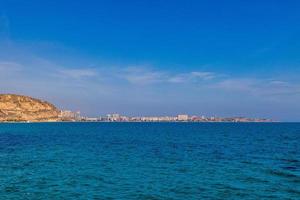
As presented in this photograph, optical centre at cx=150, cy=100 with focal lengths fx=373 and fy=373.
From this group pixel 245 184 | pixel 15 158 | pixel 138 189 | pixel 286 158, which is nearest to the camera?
pixel 138 189

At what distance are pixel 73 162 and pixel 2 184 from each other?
17.4m

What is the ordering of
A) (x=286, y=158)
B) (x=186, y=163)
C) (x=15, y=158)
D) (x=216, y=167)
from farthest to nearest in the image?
(x=286, y=158) → (x=15, y=158) → (x=186, y=163) → (x=216, y=167)

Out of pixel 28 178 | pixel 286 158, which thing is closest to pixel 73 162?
pixel 28 178

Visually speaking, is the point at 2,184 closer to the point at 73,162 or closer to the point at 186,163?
the point at 73,162

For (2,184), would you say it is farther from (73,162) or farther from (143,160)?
(143,160)

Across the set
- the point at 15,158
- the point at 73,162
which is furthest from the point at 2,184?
the point at 15,158

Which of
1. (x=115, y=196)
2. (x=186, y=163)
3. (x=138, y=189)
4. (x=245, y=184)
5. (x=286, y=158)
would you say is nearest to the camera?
(x=115, y=196)

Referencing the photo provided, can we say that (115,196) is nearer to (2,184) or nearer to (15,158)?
(2,184)

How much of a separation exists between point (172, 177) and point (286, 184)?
11.8 meters

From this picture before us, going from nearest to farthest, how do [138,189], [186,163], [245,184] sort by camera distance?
1. [138,189]
2. [245,184]
3. [186,163]

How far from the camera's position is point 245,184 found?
37.6 meters

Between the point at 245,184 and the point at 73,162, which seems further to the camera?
the point at 73,162

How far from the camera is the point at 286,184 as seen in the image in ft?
125

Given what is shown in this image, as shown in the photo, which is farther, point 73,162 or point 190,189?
point 73,162
